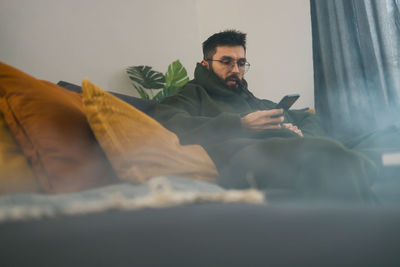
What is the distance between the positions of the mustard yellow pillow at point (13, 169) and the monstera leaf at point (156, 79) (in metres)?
1.90

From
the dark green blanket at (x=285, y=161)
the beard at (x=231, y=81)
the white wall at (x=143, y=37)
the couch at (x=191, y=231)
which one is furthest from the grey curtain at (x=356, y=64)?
the couch at (x=191, y=231)

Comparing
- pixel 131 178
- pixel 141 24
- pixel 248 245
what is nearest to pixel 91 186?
pixel 131 178

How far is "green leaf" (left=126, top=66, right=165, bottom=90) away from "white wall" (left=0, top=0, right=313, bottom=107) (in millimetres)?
82

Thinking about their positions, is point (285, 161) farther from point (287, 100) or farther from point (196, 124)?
point (287, 100)

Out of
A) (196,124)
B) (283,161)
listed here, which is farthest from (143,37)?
(283,161)

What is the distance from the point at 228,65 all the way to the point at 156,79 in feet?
3.16

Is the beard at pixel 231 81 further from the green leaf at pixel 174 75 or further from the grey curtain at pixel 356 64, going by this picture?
the grey curtain at pixel 356 64

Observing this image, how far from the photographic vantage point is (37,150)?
0.79 m

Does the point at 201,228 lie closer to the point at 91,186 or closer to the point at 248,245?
the point at 248,245

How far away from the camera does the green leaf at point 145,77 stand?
2.67 metres

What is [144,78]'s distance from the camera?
8.83 feet

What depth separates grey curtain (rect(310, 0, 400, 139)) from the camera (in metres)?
2.31

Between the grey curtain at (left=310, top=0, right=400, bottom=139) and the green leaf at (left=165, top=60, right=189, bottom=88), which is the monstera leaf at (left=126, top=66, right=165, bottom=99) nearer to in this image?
the green leaf at (left=165, top=60, right=189, bottom=88)

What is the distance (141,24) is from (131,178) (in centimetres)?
239
